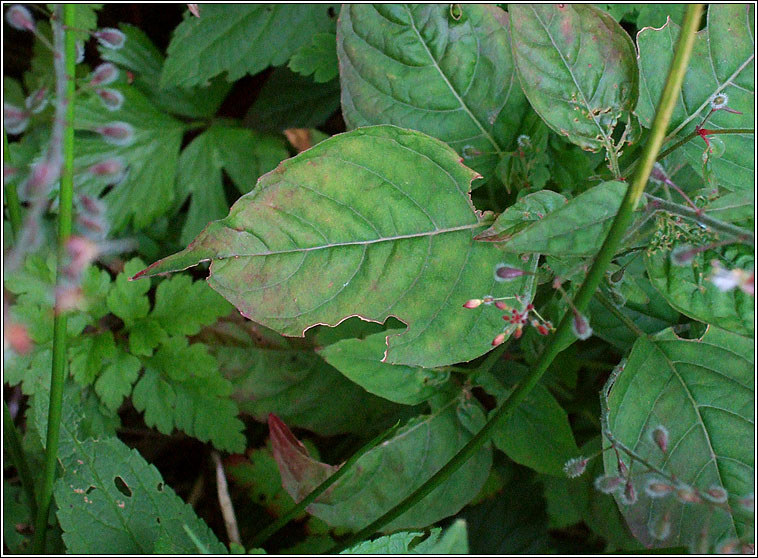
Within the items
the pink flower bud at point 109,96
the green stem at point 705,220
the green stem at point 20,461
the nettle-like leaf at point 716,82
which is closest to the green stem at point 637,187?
the green stem at point 705,220

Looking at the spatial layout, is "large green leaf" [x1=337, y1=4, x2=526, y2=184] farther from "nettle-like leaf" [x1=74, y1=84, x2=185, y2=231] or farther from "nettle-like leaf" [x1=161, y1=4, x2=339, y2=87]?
"nettle-like leaf" [x1=74, y1=84, x2=185, y2=231]

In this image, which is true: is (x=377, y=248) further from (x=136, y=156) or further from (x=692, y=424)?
(x=136, y=156)

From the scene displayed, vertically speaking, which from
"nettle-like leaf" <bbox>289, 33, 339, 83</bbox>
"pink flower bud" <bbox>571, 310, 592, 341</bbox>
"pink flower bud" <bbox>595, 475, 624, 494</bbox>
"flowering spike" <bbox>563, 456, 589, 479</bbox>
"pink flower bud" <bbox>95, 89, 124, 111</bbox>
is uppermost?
"pink flower bud" <bbox>95, 89, 124, 111</bbox>

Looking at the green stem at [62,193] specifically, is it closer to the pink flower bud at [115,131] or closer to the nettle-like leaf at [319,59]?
the pink flower bud at [115,131]

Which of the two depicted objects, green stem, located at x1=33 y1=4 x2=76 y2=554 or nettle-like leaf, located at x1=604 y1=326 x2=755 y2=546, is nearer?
green stem, located at x1=33 y1=4 x2=76 y2=554

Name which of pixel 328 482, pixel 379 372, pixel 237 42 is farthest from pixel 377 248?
pixel 237 42

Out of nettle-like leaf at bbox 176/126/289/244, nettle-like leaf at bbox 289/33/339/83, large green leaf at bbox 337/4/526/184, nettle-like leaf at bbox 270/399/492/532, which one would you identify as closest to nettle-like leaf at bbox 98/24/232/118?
nettle-like leaf at bbox 176/126/289/244

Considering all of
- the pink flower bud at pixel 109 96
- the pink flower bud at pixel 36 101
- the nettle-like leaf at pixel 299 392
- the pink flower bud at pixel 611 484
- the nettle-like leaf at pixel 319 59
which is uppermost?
the pink flower bud at pixel 36 101

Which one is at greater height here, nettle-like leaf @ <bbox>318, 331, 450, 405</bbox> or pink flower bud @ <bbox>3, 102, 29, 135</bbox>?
pink flower bud @ <bbox>3, 102, 29, 135</bbox>
